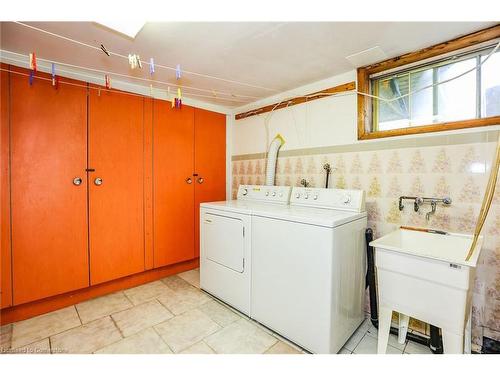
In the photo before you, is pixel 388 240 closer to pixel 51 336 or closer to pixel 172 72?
pixel 172 72

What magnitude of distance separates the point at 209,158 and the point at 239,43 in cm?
169

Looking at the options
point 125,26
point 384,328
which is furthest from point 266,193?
point 125,26

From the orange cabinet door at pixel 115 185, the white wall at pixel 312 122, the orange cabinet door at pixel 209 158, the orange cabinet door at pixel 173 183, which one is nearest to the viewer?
the white wall at pixel 312 122

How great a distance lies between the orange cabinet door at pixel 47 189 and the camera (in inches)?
75.0

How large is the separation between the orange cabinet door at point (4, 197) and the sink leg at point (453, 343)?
303cm

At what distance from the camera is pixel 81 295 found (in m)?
2.28

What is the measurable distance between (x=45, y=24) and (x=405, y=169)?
269 centimetres

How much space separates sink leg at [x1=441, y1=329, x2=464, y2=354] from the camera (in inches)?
48.1

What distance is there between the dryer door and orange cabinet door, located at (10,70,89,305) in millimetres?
1158

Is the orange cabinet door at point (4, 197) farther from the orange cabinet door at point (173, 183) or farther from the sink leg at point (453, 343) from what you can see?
the sink leg at point (453, 343)

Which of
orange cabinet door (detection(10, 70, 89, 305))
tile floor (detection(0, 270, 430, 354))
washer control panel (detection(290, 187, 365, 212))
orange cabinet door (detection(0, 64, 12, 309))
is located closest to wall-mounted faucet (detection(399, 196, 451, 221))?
washer control panel (detection(290, 187, 365, 212))

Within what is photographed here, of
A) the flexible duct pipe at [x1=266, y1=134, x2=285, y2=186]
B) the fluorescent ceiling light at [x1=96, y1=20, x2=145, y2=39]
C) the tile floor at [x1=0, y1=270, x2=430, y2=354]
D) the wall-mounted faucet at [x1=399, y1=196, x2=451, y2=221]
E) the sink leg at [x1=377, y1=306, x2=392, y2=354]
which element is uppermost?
the fluorescent ceiling light at [x1=96, y1=20, x2=145, y2=39]

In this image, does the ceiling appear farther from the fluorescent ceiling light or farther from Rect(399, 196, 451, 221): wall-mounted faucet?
Rect(399, 196, 451, 221): wall-mounted faucet

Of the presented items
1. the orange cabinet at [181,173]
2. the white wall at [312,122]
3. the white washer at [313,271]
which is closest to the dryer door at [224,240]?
the white washer at [313,271]
